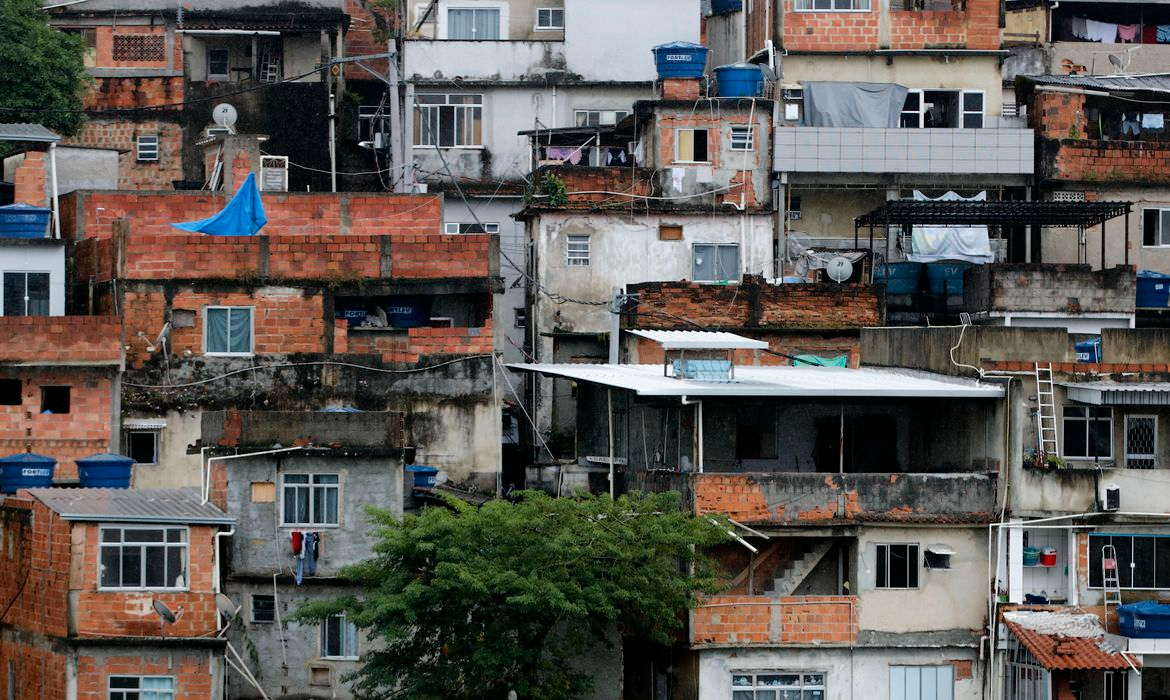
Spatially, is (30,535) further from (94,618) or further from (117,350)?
(117,350)

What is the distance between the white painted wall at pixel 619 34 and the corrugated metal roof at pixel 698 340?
12.4m

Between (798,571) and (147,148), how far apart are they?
2616 centimetres

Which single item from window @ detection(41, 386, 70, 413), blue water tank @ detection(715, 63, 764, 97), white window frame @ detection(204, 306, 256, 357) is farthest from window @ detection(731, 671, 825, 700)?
blue water tank @ detection(715, 63, 764, 97)

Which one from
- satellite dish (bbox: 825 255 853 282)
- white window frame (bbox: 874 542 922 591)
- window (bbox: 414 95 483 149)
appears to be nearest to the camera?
white window frame (bbox: 874 542 922 591)

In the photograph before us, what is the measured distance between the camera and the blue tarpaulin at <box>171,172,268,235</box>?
44688 millimetres

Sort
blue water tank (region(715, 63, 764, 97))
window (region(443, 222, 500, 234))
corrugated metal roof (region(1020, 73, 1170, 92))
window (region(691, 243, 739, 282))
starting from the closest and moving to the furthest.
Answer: window (region(691, 243, 739, 282)) < blue water tank (region(715, 63, 764, 97)) < window (region(443, 222, 500, 234)) < corrugated metal roof (region(1020, 73, 1170, 92))

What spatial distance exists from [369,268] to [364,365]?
84.5 inches

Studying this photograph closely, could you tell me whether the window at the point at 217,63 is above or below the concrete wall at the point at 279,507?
above

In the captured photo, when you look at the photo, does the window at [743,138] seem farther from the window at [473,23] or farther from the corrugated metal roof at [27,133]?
the corrugated metal roof at [27,133]

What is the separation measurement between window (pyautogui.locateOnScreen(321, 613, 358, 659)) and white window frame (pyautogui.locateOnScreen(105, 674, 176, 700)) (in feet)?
8.53

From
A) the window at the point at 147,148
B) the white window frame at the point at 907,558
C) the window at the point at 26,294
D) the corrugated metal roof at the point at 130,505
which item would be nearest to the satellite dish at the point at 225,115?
the window at the point at 147,148

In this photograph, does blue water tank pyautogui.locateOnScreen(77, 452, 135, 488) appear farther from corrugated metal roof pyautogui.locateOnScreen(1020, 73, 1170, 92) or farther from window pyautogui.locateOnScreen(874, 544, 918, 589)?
corrugated metal roof pyautogui.locateOnScreen(1020, 73, 1170, 92)

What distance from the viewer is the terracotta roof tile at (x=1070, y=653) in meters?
33.7

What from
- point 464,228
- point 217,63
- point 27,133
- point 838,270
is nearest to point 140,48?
point 217,63
